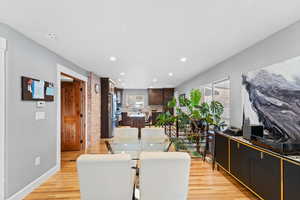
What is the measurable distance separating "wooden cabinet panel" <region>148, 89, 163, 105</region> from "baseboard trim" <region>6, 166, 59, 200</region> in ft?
25.7

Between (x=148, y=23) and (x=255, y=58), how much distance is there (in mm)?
2047

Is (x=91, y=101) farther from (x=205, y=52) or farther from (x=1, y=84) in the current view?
(x=205, y=52)

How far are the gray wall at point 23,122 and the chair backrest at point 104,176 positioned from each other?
1404 millimetres

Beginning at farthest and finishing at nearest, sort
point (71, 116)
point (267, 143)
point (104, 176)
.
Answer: point (71, 116) → point (267, 143) → point (104, 176)

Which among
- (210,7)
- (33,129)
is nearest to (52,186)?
(33,129)

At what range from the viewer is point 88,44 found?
305 cm

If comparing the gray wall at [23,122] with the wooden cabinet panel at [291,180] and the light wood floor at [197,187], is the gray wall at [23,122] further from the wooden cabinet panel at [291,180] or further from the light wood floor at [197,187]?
the wooden cabinet panel at [291,180]

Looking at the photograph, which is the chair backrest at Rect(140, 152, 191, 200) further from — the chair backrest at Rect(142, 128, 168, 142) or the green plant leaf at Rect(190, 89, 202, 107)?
the green plant leaf at Rect(190, 89, 202, 107)

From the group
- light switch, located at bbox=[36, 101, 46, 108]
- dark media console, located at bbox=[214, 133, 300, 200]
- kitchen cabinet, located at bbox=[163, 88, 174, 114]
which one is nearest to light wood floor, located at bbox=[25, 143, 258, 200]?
dark media console, located at bbox=[214, 133, 300, 200]

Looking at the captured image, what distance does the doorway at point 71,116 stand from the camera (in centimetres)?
515

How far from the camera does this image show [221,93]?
15.0ft

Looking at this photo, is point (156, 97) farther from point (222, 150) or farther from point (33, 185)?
point (33, 185)

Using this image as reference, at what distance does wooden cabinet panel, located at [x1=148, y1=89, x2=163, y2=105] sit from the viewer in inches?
432

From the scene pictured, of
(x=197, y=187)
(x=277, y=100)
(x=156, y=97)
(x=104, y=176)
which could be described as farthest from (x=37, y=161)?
(x=156, y=97)
